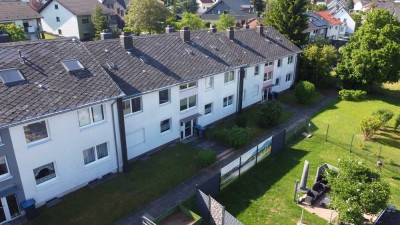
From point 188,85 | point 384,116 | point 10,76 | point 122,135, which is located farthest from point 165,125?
point 384,116

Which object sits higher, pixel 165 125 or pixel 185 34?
pixel 185 34

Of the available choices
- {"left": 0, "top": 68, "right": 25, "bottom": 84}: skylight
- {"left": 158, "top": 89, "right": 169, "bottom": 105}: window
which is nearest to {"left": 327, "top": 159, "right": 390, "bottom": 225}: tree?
{"left": 158, "top": 89, "right": 169, "bottom": 105}: window

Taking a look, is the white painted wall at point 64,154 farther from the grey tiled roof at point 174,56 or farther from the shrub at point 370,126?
the shrub at point 370,126

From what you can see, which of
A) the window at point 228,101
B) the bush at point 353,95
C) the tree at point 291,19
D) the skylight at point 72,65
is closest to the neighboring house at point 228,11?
the tree at point 291,19

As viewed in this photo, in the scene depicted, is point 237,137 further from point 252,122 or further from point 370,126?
point 370,126

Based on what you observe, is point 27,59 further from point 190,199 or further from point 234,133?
point 234,133

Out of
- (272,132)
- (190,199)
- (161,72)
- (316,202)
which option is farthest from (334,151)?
(161,72)
